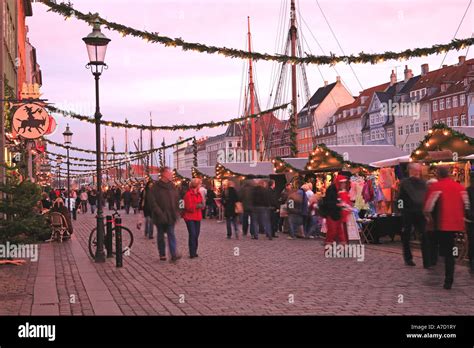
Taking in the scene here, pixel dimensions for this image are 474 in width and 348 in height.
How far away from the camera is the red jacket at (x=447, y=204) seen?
10102 mm

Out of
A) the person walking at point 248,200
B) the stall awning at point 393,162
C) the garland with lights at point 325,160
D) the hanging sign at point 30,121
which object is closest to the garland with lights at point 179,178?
the garland with lights at point 325,160

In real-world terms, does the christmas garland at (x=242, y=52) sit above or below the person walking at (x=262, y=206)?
above

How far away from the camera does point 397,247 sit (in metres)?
17.5

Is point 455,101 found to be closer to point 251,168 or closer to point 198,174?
point 198,174

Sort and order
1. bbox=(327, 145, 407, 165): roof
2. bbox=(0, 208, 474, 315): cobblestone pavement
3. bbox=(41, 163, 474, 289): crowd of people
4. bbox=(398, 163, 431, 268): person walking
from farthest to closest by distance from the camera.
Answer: bbox=(327, 145, 407, 165): roof
bbox=(398, 163, 431, 268): person walking
bbox=(41, 163, 474, 289): crowd of people
bbox=(0, 208, 474, 315): cobblestone pavement

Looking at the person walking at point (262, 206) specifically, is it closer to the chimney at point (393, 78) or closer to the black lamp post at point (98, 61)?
the black lamp post at point (98, 61)

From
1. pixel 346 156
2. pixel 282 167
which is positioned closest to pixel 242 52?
pixel 346 156

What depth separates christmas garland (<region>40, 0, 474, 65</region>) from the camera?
1417cm

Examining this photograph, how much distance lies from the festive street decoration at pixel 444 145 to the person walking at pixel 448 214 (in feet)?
26.8

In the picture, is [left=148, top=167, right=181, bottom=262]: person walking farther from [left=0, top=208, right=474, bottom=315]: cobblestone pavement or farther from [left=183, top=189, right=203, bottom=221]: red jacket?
[left=183, top=189, right=203, bottom=221]: red jacket

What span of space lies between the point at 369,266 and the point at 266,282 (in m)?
2.96

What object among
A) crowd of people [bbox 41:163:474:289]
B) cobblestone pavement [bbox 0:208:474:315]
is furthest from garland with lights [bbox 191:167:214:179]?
cobblestone pavement [bbox 0:208:474:315]

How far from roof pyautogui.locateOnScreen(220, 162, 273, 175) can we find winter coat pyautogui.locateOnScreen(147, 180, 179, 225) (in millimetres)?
21213

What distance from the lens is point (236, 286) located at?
10625 mm
